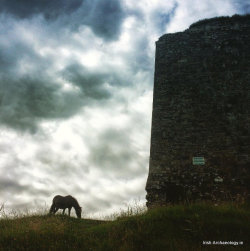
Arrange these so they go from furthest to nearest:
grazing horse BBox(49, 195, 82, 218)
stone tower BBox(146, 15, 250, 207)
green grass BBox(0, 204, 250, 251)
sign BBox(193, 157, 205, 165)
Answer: grazing horse BBox(49, 195, 82, 218)
sign BBox(193, 157, 205, 165)
stone tower BBox(146, 15, 250, 207)
green grass BBox(0, 204, 250, 251)

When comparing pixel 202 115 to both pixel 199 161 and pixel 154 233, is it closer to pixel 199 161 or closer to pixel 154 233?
pixel 199 161

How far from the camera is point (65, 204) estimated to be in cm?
1321

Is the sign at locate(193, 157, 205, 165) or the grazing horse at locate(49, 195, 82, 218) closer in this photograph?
the sign at locate(193, 157, 205, 165)

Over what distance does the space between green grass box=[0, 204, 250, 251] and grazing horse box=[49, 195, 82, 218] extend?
14.8ft

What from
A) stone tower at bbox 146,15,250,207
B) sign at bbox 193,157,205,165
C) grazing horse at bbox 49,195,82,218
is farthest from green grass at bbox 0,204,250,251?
grazing horse at bbox 49,195,82,218

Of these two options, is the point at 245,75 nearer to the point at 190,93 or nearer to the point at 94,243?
the point at 190,93

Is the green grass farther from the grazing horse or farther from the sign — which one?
the grazing horse

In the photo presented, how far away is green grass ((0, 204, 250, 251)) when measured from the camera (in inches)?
267

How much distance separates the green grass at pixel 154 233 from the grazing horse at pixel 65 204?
4.52 metres

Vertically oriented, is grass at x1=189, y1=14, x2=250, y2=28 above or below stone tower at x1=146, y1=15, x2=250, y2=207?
above

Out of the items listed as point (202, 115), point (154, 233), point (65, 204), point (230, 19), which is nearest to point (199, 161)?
point (202, 115)

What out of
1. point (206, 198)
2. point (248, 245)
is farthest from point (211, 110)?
point (248, 245)

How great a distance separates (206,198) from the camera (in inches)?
444

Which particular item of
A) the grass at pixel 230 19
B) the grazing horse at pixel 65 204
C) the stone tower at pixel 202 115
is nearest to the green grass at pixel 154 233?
the stone tower at pixel 202 115
